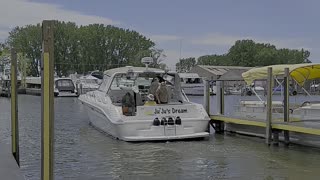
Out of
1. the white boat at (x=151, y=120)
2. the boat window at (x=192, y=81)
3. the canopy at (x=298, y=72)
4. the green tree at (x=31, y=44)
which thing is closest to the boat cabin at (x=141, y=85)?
the white boat at (x=151, y=120)

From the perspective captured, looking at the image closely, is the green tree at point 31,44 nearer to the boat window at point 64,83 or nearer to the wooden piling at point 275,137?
the boat window at point 64,83

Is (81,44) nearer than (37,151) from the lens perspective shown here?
No

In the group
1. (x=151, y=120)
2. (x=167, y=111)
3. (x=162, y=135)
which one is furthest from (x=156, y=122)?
(x=167, y=111)

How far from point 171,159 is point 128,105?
3.96 m

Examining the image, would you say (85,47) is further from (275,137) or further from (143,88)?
(275,137)

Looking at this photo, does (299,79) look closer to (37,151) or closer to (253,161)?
(253,161)

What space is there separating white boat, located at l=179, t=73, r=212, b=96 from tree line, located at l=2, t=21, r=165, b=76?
21.9m

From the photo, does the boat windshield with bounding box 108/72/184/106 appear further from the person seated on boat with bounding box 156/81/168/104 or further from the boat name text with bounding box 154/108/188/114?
the boat name text with bounding box 154/108/188/114

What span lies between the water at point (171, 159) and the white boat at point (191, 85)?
126 ft

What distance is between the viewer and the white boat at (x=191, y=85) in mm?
55594

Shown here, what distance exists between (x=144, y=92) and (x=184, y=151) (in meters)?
5.63

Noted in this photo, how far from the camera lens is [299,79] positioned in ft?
54.9

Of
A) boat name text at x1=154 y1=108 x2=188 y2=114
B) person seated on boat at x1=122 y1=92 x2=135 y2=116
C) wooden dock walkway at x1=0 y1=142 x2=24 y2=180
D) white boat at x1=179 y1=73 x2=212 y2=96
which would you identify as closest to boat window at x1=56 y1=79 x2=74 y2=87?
white boat at x1=179 y1=73 x2=212 y2=96

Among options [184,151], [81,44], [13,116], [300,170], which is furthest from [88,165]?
[81,44]
